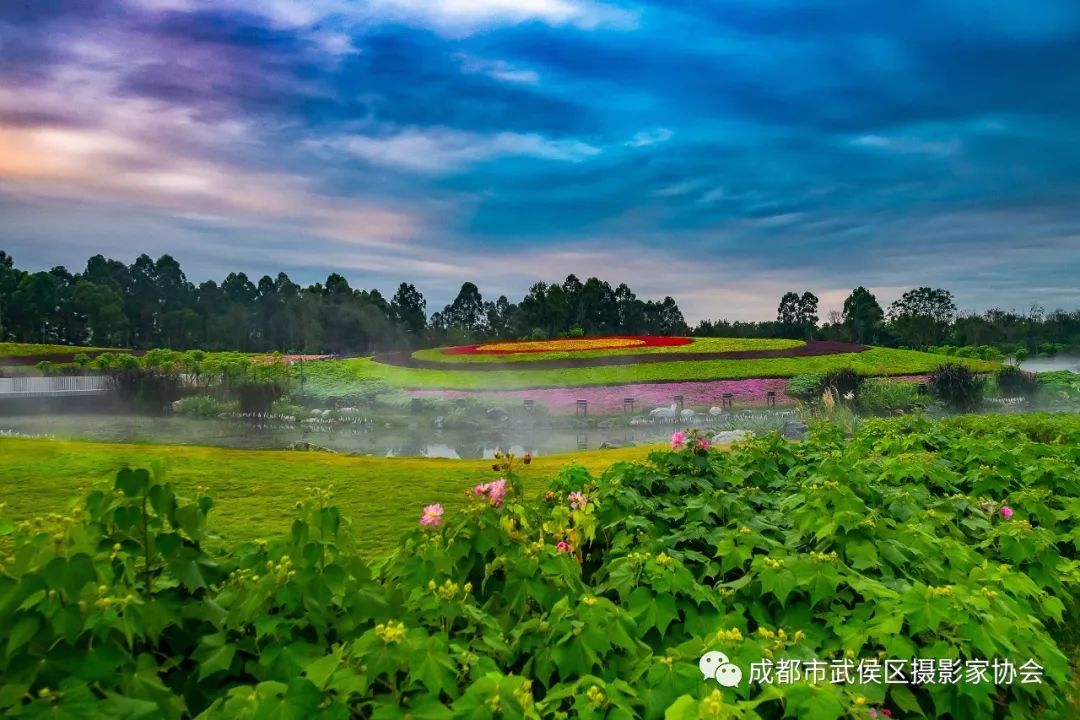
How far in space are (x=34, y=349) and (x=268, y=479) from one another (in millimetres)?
11100

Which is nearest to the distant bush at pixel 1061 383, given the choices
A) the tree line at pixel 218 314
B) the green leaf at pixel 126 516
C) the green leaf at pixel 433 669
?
the tree line at pixel 218 314

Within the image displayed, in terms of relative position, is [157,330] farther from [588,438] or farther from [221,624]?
[221,624]

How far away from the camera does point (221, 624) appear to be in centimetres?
156

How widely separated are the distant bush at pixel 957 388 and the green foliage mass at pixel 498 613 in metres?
14.5

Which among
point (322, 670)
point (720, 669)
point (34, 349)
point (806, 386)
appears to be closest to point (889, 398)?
point (806, 386)

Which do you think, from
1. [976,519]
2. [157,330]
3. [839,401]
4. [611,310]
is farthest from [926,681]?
[611,310]

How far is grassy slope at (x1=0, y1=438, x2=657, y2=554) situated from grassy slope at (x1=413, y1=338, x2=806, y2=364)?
11.8 metres

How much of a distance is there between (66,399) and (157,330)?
12.7 ft

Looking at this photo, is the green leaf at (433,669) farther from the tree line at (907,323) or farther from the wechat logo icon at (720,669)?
the tree line at (907,323)

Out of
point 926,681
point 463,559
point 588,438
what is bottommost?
point 588,438

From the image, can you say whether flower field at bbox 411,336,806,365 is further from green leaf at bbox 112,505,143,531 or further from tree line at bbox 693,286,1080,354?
green leaf at bbox 112,505,143,531

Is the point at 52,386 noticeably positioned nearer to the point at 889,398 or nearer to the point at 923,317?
the point at 889,398

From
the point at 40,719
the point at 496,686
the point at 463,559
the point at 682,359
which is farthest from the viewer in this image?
the point at 682,359

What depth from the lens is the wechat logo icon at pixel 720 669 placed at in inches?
57.3
